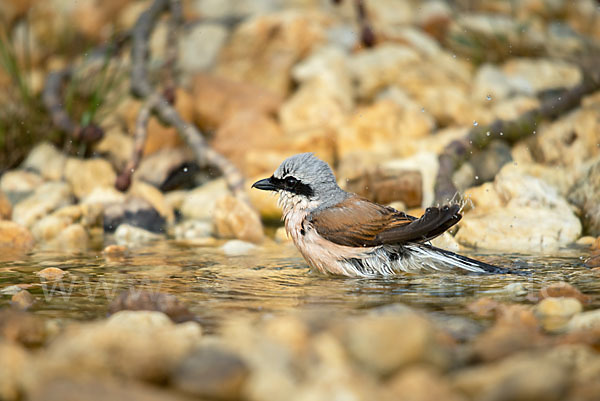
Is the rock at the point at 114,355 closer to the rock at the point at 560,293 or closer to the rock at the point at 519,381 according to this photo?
the rock at the point at 519,381

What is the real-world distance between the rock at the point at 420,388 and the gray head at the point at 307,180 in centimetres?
348

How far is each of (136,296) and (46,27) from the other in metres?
10.9

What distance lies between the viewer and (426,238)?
5402mm

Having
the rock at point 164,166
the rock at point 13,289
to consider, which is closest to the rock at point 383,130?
the rock at point 164,166

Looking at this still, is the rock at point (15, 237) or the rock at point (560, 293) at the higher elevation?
the rock at point (15, 237)

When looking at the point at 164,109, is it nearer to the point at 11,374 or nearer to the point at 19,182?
the point at 19,182

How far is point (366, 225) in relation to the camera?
226 inches

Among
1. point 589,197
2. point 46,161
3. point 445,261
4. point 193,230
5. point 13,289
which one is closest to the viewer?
Result: point 13,289

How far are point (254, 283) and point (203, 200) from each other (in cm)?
360

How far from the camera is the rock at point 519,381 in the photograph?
2465 millimetres

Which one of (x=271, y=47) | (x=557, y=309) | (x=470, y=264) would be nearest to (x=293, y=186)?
(x=470, y=264)

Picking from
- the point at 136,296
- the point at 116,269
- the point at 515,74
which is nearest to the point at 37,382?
the point at 136,296

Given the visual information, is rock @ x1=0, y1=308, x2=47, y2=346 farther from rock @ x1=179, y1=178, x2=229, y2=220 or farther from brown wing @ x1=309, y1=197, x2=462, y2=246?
rock @ x1=179, y1=178, x2=229, y2=220

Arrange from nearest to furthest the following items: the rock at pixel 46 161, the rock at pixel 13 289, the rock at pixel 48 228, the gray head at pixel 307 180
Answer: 1. the rock at pixel 13 289
2. the gray head at pixel 307 180
3. the rock at pixel 48 228
4. the rock at pixel 46 161
